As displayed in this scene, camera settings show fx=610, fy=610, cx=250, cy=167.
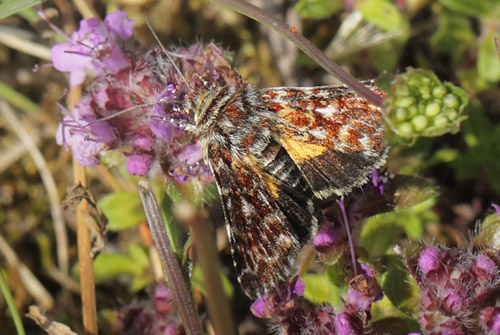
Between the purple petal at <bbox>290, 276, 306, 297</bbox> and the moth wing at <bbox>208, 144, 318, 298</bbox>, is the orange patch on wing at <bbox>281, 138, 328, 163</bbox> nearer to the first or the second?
the moth wing at <bbox>208, 144, 318, 298</bbox>

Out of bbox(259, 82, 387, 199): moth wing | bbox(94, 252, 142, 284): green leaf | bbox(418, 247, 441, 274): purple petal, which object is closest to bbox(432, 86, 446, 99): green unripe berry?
bbox(259, 82, 387, 199): moth wing

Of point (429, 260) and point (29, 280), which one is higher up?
point (29, 280)

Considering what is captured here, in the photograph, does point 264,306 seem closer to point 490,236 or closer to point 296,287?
point 296,287

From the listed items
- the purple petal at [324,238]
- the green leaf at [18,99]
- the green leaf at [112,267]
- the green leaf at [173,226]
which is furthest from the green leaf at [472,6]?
the green leaf at [18,99]

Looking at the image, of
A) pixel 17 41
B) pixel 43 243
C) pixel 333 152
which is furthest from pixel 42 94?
pixel 333 152

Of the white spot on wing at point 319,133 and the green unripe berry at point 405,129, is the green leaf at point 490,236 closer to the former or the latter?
the green unripe berry at point 405,129

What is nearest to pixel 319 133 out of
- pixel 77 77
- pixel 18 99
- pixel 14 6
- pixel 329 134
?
pixel 329 134
